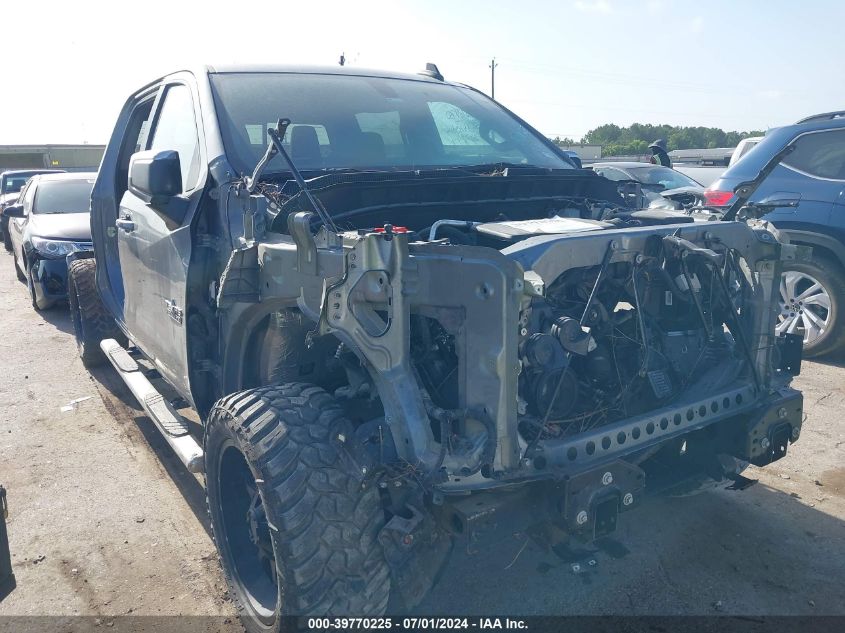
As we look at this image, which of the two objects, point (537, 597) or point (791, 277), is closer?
point (537, 597)

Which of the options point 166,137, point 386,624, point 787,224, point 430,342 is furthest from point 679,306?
point 787,224

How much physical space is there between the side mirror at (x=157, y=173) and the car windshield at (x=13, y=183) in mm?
19433

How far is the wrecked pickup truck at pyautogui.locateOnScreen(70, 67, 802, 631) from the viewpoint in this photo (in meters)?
2.29

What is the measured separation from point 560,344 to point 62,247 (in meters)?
8.16

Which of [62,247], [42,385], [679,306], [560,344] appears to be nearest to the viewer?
[560,344]

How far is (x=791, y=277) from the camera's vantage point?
658 centimetres

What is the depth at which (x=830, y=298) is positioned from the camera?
6.27 m

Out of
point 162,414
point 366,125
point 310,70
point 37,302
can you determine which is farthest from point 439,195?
point 37,302

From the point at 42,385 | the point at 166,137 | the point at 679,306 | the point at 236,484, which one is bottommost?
the point at 42,385

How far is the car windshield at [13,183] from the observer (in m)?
20.1

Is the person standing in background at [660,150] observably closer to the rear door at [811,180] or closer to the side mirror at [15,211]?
the rear door at [811,180]

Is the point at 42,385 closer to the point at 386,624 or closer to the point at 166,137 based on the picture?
the point at 166,137

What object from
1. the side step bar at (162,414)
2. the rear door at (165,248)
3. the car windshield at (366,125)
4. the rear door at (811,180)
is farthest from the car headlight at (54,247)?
the rear door at (811,180)

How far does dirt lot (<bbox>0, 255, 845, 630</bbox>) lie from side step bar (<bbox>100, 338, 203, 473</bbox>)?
1.50 ft
